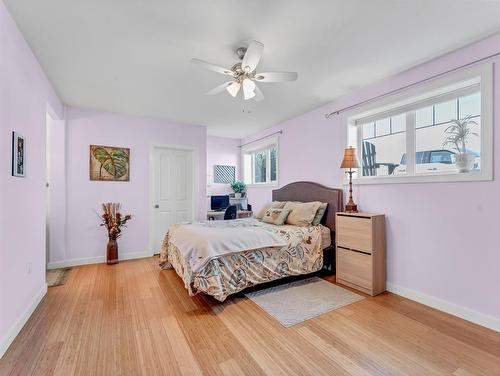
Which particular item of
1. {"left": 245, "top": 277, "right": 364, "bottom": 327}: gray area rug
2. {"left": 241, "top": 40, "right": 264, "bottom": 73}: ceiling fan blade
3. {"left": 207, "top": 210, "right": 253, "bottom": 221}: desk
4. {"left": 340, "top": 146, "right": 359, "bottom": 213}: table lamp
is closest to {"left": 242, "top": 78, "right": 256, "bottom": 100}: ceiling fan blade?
{"left": 241, "top": 40, "right": 264, "bottom": 73}: ceiling fan blade

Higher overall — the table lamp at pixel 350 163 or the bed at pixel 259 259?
the table lamp at pixel 350 163

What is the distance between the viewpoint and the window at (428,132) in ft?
7.09

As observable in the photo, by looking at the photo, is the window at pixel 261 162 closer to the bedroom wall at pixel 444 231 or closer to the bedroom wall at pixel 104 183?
the bedroom wall at pixel 104 183

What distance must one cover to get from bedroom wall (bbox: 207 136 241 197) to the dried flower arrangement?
2053 mm

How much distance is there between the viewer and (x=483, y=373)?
1.55 meters

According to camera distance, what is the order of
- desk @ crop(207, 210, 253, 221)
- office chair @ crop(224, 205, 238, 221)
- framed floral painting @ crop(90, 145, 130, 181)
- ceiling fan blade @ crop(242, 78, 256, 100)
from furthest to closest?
1. desk @ crop(207, 210, 253, 221)
2. office chair @ crop(224, 205, 238, 221)
3. framed floral painting @ crop(90, 145, 130, 181)
4. ceiling fan blade @ crop(242, 78, 256, 100)

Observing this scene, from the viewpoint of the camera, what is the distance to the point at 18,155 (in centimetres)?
202

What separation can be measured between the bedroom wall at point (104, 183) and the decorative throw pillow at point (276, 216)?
2186mm

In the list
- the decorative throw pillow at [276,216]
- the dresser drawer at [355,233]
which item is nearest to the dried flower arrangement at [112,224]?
the decorative throw pillow at [276,216]

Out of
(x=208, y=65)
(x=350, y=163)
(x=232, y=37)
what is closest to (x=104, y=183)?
(x=208, y=65)

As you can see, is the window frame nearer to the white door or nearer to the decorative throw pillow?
the decorative throw pillow

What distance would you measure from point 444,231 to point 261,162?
3733 mm

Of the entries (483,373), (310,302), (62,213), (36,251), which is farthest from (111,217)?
(483,373)

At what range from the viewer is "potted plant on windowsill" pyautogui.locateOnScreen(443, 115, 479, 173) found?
225cm
